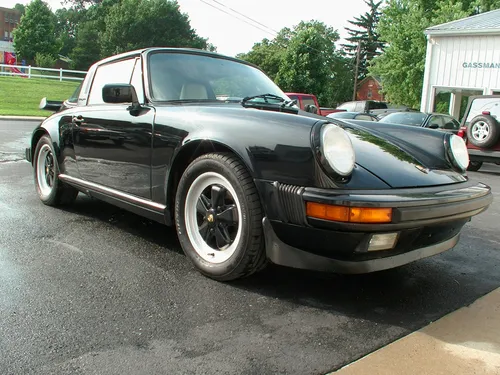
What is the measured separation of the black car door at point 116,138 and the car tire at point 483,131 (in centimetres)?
754

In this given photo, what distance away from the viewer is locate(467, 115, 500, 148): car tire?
8852 millimetres

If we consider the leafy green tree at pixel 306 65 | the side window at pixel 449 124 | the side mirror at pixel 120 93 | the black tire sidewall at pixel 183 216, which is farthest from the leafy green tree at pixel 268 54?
the black tire sidewall at pixel 183 216

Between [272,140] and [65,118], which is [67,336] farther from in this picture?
[65,118]

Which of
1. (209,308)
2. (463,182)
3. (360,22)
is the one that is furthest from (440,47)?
(360,22)

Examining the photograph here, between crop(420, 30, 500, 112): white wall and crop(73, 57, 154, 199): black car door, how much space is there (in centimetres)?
1753

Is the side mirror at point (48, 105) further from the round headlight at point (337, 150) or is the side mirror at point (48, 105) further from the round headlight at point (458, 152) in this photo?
the round headlight at point (458, 152)

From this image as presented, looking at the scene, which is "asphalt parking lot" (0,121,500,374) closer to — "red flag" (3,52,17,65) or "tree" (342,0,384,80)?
"red flag" (3,52,17,65)

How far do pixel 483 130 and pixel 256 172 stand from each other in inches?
319

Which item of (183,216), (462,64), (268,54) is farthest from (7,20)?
(183,216)

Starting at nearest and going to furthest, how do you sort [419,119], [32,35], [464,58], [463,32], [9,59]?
1. [419,119]
2. [463,32]
3. [464,58]
4. [32,35]
5. [9,59]

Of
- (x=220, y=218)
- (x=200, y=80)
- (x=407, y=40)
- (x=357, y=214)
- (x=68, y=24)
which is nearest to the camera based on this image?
(x=357, y=214)

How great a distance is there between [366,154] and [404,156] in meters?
0.35

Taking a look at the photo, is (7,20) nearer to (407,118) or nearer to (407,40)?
(407,40)

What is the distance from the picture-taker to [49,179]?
4586mm
